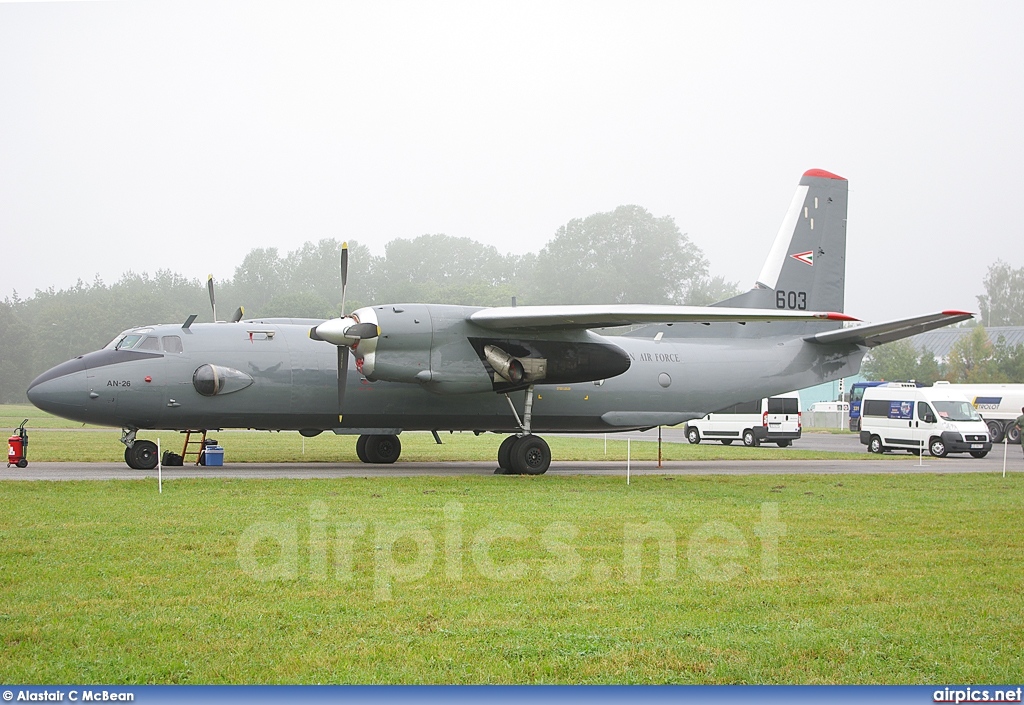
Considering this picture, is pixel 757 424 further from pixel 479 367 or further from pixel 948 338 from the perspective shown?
pixel 948 338

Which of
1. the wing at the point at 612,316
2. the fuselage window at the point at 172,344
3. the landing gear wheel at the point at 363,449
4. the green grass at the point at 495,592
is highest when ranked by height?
the wing at the point at 612,316

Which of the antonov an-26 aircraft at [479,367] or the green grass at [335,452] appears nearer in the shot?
the antonov an-26 aircraft at [479,367]

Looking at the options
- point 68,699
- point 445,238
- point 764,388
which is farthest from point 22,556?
point 445,238

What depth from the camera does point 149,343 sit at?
19.5 m

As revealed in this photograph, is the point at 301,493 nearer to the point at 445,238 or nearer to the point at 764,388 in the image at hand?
the point at 764,388

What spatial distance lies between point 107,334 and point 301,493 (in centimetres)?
5132

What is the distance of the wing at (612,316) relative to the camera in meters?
18.2

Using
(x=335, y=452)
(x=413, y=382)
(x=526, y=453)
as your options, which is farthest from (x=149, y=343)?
(x=335, y=452)

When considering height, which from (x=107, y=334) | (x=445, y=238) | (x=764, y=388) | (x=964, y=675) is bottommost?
(x=964, y=675)

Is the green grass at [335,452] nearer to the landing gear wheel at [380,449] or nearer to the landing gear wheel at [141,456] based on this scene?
the landing gear wheel at [380,449]

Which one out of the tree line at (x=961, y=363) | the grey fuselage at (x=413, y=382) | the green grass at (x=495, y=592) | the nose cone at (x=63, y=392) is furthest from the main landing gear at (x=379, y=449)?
the tree line at (x=961, y=363)

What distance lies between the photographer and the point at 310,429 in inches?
822

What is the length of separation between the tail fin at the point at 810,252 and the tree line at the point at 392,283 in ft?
107

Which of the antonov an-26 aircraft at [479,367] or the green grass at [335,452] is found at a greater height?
the antonov an-26 aircraft at [479,367]
